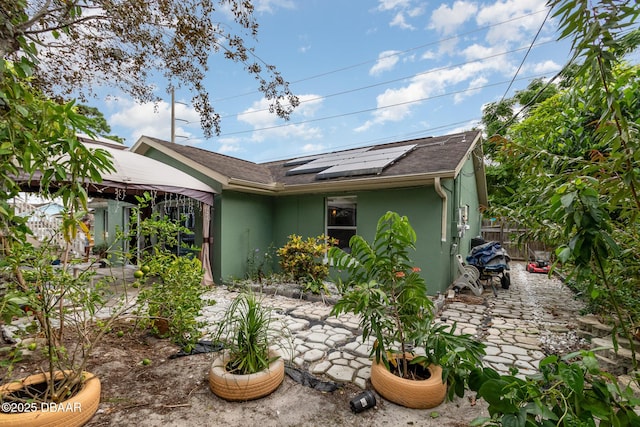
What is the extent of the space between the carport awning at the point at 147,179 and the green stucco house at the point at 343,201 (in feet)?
1.73

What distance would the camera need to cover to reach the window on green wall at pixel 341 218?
7336 mm

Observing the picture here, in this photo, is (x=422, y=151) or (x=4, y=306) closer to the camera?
(x=4, y=306)

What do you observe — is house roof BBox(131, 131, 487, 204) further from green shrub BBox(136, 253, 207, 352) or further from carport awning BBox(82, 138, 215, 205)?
green shrub BBox(136, 253, 207, 352)

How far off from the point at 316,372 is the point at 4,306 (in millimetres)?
2570

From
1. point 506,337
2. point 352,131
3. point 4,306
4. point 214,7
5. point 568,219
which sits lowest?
point 506,337

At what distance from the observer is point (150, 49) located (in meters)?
3.67

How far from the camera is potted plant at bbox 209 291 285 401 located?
94.9 inches

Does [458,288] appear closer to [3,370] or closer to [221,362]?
[221,362]

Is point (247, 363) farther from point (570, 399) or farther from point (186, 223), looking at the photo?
point (186, 223)

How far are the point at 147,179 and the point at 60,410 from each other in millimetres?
4655

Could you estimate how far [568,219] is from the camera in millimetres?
1380

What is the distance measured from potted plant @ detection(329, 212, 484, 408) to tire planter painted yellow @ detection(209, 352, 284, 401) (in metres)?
0.86

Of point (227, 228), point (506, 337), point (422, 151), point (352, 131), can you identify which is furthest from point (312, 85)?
point (506, 337)

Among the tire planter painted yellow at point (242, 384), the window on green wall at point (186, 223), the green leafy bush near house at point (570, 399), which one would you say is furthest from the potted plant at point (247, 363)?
the window on green wall at point (186, 223)
